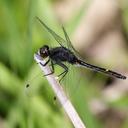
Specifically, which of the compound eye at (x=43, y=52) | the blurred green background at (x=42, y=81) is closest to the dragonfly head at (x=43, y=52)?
the compound eye at (x=43, y=52)

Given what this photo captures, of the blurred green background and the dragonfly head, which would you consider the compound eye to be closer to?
the dragonfly head

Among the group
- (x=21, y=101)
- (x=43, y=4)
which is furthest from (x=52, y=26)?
(x=21, y=101)

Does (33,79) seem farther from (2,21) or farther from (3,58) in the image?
(2,21)

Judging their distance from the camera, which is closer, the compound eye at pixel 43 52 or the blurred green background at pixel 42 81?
the compound eye at pixel 43 52

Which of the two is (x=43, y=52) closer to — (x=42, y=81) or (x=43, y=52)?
(x=43, y=52)

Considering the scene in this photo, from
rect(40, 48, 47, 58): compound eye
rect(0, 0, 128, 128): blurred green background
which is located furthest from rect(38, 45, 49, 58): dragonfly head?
rect(0, 0, 128, 128): blurred green background

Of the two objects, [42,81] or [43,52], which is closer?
[43,52]

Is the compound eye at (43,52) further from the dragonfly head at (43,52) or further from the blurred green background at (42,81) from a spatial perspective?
the blurred green background at (42,81)

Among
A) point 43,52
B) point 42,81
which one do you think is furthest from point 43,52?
point 42,81
